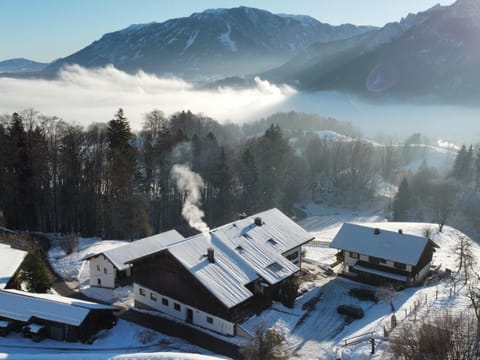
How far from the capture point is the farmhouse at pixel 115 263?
37.1 meters

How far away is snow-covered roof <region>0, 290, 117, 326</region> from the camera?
2722 centimetres

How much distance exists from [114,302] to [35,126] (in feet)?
111

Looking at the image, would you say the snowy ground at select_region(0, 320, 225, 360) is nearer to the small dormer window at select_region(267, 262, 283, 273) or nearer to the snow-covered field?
the snow-covered field

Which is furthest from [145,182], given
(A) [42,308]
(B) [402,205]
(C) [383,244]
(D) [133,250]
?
→ (B) [402,205]

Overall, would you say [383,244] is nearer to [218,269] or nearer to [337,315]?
[337,315]

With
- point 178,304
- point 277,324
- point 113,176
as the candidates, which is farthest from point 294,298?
point 113,176

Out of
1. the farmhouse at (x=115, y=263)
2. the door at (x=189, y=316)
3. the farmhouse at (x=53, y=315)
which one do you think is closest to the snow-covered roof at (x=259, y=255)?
the door at (x=189, y=316)

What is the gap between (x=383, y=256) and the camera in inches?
1585

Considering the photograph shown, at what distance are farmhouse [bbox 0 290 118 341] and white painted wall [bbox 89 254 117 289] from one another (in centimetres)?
829

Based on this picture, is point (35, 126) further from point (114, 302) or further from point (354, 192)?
point (354, 192)

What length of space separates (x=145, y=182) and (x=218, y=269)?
107ft

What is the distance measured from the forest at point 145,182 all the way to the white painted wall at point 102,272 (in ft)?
50.4

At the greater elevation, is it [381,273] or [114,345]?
[114,345]

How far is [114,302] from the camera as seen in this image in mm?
34781
